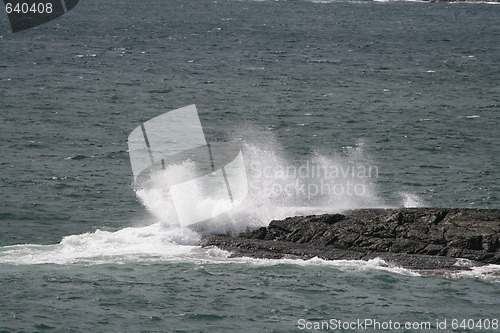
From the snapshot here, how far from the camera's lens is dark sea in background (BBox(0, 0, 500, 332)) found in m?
30.6

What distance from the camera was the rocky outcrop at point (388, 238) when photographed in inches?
1303

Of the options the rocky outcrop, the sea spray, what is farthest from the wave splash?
the rocky outcrop

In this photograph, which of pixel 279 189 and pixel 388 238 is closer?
pixel 388 238

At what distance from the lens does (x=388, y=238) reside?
34.0 meters

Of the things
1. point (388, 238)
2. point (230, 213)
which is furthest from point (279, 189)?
point (388, 238)

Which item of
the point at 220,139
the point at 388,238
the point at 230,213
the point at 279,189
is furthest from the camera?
the point at 220,139

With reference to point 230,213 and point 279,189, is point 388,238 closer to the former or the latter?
point 230,213

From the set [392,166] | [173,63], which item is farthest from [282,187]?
[173,63]

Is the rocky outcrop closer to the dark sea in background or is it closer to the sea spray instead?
the dark sea in background

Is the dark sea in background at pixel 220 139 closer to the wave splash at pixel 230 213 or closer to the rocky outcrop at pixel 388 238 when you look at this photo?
the wave splash at pixel 230 213

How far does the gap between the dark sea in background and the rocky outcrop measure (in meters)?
0.74

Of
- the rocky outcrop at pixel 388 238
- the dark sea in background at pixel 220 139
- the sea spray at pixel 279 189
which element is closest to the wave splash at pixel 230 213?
the sea spray at pixel 279 189

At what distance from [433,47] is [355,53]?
13.8 meters

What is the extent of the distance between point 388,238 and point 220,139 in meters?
26.5
